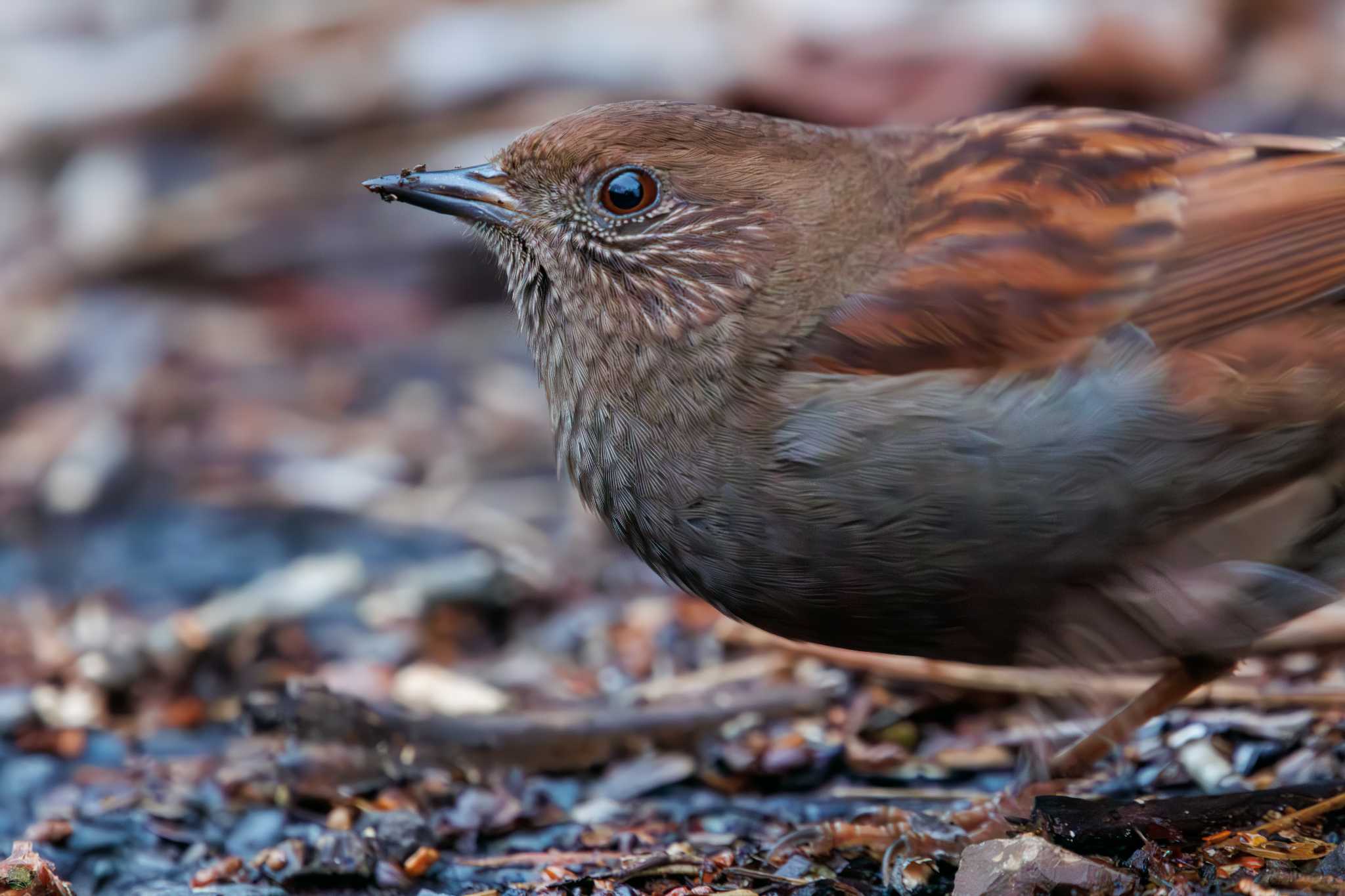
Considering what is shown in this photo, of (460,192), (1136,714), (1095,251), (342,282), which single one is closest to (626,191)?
(460,192)

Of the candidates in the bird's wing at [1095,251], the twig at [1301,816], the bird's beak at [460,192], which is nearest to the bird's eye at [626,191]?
the bird's beak at [460,192]

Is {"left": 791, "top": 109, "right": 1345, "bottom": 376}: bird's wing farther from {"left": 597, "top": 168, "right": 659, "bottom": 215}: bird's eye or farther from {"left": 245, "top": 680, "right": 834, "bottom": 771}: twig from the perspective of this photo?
{"left": 245, "top": 680, "right": 834, "bottom": 771}: twig

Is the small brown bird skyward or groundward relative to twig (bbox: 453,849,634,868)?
skyward

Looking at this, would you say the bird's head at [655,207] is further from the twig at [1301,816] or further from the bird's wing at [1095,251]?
the twig at [1301,816]

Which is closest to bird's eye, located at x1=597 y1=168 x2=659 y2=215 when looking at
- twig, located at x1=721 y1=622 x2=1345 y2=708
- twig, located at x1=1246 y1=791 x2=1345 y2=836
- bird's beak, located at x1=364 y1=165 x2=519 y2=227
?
bird's beak, located at x1=364 y1=165 x2=519 y2=227

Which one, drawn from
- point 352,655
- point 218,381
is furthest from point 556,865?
point 218,381

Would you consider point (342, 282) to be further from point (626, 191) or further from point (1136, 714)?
point (1136, 714)
